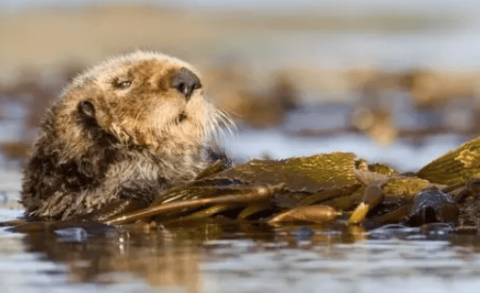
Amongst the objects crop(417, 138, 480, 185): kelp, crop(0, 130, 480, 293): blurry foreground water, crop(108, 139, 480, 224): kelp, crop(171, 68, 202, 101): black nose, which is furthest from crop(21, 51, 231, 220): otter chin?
crop(417, 138, 480, 185): kelp

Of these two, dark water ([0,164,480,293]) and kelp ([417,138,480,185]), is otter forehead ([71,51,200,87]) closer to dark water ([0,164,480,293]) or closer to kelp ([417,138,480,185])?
dark water ([0,164,480,293])

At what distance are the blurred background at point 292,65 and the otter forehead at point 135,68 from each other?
5.70 feet

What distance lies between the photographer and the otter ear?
604 centimetres

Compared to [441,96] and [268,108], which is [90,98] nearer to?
[268,108]

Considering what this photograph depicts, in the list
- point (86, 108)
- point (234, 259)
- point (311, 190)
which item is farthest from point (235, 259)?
point (86, 108)

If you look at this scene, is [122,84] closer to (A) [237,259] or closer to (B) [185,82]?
(B) [185,82]

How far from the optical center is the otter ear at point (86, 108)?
6.04 meters

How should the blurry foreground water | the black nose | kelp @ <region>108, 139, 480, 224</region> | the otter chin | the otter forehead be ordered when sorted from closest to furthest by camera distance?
1. the blurry foreground water
2. kelp @ <region>108, 139, 480, 224</region>
3. the otter chin
4. the black nose
5. the otter forehead

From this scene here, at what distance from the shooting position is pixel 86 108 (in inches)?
238

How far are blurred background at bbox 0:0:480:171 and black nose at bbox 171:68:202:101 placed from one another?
1.99 meters

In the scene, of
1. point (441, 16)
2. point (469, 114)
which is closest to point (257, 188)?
point (469, 114)

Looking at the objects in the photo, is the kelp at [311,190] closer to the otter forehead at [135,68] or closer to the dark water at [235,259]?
the dark water at [235,259]

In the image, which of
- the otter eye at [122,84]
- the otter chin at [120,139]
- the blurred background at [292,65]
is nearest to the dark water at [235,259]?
the otter chin at [120,139]

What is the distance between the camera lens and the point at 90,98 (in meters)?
6.09
